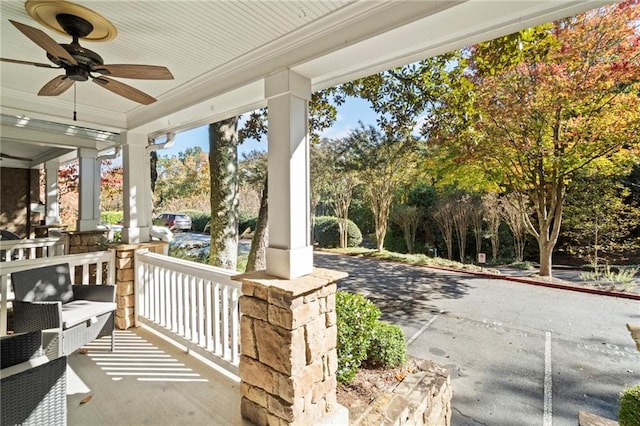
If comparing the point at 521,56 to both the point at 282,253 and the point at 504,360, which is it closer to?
the point at 282,253

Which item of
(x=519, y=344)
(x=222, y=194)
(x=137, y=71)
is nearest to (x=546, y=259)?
(x=519, y=344)

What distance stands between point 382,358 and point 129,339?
2.61m

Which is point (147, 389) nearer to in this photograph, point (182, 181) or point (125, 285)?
point (125, 285)

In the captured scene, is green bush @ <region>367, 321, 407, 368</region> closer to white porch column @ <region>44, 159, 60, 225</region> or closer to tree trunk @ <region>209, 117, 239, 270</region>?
tree trunk @ <region>209, 117, 239, 270</region>

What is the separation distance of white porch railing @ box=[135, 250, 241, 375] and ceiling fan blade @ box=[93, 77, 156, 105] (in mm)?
1446

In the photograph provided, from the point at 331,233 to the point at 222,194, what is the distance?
9.02m

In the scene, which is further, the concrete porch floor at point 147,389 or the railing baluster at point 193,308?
the railing baluster at point 193,308

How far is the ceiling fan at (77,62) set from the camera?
1.68 meters

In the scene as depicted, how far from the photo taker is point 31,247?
4711 mm

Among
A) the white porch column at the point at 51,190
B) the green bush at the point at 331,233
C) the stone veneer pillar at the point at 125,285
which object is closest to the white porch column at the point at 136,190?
the stone veneer pillar at the point at 125,285

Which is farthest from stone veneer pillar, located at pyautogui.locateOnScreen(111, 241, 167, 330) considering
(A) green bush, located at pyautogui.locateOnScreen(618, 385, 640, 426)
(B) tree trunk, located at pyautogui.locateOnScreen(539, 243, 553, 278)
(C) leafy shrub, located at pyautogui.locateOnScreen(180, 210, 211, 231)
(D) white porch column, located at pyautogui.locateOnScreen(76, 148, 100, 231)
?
(C) leafy shrub, located at pyautogui.locateOnScreen(180, 210, 211, 231)

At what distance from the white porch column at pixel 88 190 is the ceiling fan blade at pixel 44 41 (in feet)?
14.6

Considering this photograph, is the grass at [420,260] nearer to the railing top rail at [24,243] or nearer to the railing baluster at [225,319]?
the railing baluster at [225,319]

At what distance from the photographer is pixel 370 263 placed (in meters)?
10.0
